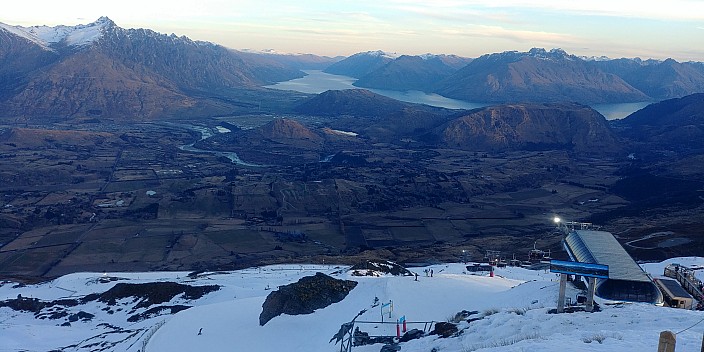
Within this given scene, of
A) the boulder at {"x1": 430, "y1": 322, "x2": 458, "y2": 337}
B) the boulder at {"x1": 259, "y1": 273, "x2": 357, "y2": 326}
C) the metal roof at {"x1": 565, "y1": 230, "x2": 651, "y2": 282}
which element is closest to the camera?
the boulder at {"x1": 430, "y1": 322, "x2": 458, "y2": 337}

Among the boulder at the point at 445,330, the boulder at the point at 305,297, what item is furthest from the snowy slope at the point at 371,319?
the boulder at the point at 305,297

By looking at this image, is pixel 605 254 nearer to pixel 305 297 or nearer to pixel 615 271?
pixel 615 271

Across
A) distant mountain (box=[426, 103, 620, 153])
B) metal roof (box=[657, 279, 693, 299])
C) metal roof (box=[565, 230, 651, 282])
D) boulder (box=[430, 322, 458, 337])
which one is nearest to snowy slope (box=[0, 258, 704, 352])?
boulder (box=[430, 322, 458, 337])

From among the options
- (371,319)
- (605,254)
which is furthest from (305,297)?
(605,254)

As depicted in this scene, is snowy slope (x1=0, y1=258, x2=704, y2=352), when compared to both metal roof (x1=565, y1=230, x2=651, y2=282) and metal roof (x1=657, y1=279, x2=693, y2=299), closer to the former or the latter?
metal roof (x1=565, y1=230, x2=651, y2=282)

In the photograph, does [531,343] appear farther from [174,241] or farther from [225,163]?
[225,163]

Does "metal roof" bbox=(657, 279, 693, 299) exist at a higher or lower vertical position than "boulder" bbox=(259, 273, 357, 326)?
higher
